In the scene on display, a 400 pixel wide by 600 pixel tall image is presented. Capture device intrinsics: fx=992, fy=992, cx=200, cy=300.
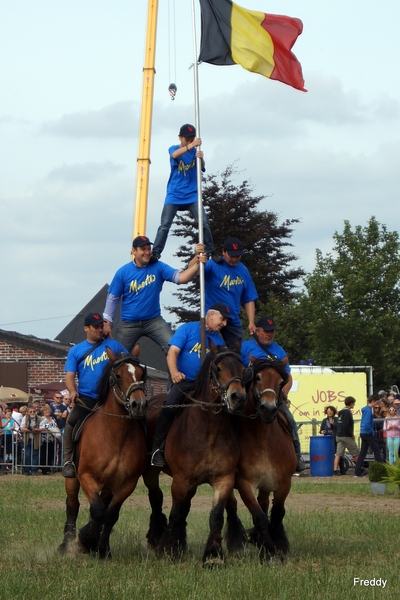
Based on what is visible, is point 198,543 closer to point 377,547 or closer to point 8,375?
point 377,547

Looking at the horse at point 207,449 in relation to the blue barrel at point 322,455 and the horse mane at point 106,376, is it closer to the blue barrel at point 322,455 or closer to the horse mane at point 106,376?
the horse mane at point 106,376

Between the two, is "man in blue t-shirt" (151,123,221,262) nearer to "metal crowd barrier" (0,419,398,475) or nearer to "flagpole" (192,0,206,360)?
"flagpole" (192,0,206,360)

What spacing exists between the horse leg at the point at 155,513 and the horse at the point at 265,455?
4.10ft

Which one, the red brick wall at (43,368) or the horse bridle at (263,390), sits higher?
the red brick wall at (43,368)

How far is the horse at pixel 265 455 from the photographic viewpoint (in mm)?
10109

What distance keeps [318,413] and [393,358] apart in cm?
1741

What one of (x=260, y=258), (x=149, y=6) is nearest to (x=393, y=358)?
(x=260, y=258)

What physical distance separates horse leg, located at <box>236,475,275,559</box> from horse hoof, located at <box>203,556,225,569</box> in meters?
0.46

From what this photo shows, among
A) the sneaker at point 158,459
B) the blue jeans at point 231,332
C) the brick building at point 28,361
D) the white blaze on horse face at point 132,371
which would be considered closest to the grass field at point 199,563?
the sneaker at point 158,459

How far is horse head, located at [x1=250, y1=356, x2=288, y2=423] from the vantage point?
9891mm

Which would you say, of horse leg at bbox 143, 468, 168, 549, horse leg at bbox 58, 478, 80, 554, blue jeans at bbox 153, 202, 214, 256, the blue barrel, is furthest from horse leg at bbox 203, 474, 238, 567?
the blue barrel

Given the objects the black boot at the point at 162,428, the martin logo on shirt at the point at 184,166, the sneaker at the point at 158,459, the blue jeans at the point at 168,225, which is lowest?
the sneaker at the point at 158,459

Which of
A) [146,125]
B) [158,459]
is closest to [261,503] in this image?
[158,459]

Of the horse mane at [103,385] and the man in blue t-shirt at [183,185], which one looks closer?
the horse mane at [103,385]
